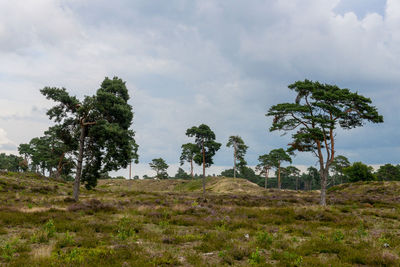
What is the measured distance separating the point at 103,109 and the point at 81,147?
4230 mm

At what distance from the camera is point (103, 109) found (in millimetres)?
21781

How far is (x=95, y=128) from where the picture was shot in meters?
21.3

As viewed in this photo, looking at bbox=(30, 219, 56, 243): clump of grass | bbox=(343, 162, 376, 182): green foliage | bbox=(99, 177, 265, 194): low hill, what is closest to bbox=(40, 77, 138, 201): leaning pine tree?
bbox=(30, 219, 56, 243): clump of grass

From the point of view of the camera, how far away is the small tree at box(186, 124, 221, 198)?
4391 centimetres

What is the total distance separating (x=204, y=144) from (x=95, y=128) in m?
26.2

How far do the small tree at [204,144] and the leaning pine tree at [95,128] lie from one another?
21284mm

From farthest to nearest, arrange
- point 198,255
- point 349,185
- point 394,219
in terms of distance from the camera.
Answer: point 349,185, point 394,219, point 198,255

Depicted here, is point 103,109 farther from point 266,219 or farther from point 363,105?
point 363,105

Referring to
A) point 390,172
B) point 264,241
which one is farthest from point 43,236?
point 390,172

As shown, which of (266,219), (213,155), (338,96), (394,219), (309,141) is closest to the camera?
(266,219)

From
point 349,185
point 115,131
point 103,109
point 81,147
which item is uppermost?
point 103,109

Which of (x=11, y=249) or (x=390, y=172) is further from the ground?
(x=390, y=172)

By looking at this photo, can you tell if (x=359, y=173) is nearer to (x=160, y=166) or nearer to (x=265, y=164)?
(x=265, y=164)

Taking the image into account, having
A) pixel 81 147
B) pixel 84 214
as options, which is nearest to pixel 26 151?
pixel 81 147
